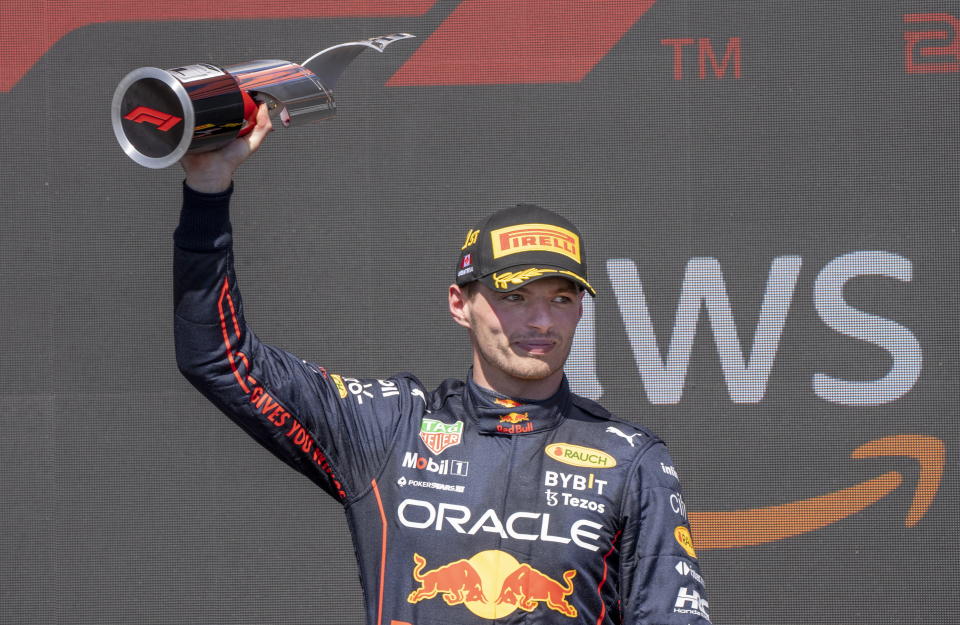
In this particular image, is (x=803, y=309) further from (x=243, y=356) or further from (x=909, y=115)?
(x=243, y=356)

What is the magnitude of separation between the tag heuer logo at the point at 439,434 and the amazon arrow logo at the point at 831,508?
151 cm

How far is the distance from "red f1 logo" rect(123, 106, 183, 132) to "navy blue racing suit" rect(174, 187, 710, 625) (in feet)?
0.44

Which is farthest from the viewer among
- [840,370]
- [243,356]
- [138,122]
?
[840,370]

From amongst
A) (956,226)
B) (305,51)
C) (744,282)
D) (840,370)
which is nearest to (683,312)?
(744,282)

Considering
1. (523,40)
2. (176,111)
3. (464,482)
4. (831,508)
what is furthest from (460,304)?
(831,508)

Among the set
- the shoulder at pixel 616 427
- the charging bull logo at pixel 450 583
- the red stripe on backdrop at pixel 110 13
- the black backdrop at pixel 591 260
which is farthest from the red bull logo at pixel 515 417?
the red stripe on backdrop at pixel 110 13

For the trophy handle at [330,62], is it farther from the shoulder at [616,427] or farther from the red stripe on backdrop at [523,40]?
the red stripe on backdrop at [523,40]

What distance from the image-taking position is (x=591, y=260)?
3168 mm

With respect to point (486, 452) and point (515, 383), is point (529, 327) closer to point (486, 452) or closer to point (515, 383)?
point (515, 383)

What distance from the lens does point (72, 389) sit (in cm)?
317

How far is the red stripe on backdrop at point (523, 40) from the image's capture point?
3160 mm

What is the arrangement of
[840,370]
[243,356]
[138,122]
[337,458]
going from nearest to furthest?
[138,122] < [243,356] < [337,458] < [840,370]

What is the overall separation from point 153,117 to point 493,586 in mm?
751

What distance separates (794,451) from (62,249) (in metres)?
1.99
